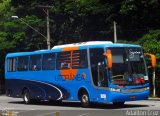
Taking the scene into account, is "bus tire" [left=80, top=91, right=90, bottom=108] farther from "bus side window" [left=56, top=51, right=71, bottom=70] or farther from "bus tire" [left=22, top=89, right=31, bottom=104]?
"bus tire" [left=22, top=89, right=31, bottom=104]

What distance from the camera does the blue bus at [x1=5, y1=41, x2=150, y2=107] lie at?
77.3ft

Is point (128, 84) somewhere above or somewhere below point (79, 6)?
below

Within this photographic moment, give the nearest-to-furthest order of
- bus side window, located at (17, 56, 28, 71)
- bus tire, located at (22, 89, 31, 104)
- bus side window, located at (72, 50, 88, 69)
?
bus side window, located at (72, 50, 88, 69), bus side window, located at (17, 56, 28, 71), bus tire, located at (22, 89, 31, 104)

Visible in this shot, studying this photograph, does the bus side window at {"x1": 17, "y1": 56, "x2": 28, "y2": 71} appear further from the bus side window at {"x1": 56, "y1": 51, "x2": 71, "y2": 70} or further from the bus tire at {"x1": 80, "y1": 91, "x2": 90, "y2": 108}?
the bus tire at {"x1": 80, "y1": 91, "x2": 90, "y2": 108}

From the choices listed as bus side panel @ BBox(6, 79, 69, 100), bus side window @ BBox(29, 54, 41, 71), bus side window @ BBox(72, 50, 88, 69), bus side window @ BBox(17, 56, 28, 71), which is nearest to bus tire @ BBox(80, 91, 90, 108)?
bus side window @ BBox(72, 50, 88, 69)

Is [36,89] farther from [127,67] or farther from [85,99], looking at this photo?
[127,67]

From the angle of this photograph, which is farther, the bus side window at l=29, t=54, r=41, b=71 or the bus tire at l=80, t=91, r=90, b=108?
the bus side window at l=29, t=54, r=41, b=71

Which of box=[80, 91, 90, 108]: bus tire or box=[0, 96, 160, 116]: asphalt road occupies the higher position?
box=[80, 91, 90, 108]: bus tire

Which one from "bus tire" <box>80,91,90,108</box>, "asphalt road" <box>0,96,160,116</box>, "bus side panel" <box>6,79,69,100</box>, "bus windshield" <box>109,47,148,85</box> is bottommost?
"asphalt road" <box>0,96,160,116</box>

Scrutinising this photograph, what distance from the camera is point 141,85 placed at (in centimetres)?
2408

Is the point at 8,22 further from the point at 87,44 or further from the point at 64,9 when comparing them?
the point at 87,44

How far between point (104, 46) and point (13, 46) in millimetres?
29983

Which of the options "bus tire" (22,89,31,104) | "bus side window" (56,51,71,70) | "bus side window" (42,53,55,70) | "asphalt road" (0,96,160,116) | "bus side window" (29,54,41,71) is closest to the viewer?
"asphalt road" (0,96,160,116)

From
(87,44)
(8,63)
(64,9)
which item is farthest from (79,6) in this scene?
(87,44)
